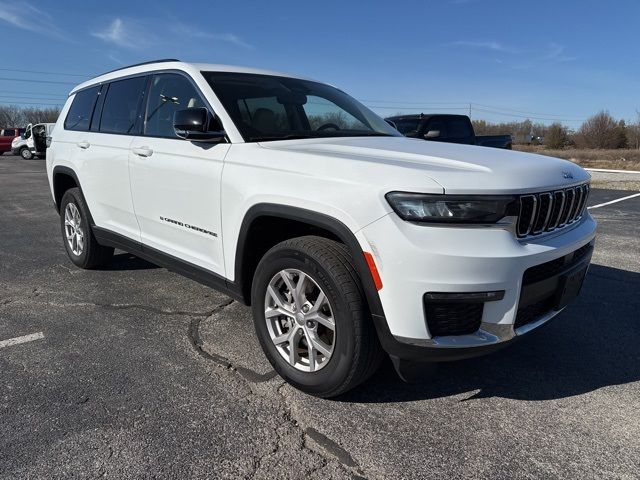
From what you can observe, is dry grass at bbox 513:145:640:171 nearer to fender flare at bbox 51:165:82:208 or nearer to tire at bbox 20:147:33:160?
fender flare at bbox 51:165:82:208

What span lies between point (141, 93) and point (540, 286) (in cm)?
334

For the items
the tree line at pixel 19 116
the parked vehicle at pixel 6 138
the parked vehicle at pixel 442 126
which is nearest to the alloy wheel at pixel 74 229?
the parked vehicle at pixel 442 126

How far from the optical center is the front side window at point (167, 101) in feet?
11.9

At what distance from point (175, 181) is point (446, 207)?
1999mm

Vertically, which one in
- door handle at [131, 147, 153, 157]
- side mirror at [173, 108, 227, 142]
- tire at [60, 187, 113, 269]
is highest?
side mirror at [173, 108, 227, 142]

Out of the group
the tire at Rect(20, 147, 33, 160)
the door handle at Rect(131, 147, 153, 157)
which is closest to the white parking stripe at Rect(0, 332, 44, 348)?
the door handle at Rect(131, 147, 153, 157)

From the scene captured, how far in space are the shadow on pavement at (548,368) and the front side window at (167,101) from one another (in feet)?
7.40

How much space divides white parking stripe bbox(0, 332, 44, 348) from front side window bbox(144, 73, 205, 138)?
1669mm

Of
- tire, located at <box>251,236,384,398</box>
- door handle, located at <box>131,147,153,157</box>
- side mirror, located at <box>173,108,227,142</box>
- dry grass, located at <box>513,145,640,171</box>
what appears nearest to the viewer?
tire, located at <box>251,236,384,398</box>

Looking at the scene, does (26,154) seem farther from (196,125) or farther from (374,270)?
(374,270)

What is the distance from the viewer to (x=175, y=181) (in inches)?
138

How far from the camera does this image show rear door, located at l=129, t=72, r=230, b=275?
10.7 feet

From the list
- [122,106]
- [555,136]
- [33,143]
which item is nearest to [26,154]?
[33,143]

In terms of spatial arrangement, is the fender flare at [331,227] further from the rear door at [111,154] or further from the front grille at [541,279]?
the rear door at [111,154]
